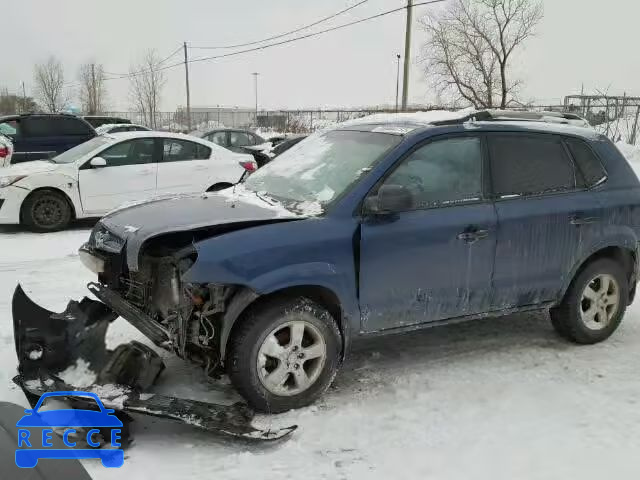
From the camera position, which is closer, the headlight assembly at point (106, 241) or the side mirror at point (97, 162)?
the headlight assembly at point (106, 241)

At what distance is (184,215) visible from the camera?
372cm

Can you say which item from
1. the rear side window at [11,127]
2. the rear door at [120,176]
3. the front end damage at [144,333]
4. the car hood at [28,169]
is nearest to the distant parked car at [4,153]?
the car hood at [28,169]

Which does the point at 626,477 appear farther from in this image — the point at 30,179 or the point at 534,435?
the point at 30,179

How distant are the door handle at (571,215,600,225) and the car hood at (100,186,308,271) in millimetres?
2179

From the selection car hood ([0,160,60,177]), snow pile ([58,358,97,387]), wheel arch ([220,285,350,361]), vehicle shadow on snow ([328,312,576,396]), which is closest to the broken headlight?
snow pile ([58,358,97,387])

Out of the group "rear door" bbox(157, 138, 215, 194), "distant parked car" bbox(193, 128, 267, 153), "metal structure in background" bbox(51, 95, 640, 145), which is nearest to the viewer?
"rear door" bbox(157, 138, 215, 194)

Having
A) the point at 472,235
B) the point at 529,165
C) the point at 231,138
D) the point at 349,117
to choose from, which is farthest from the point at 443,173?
the point at 349,117

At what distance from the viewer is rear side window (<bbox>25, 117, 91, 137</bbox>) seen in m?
13.5

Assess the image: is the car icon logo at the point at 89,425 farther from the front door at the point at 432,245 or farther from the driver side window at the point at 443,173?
the driver side window at the point at 443,173

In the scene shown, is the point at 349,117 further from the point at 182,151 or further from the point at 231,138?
the point at 182,151

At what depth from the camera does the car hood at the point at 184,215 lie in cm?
347

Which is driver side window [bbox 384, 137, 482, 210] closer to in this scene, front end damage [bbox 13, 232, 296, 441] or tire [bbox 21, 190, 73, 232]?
front end damage [bbox 13, 232, 296, 441]

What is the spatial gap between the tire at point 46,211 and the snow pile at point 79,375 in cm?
577

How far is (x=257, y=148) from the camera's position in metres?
15.5
